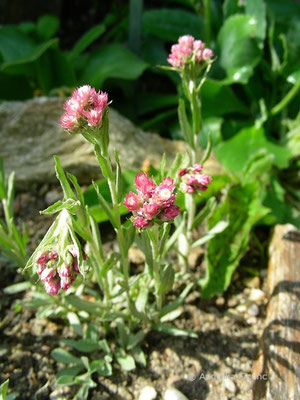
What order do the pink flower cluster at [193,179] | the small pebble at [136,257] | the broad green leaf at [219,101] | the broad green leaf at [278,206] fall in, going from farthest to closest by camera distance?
the broad green leaf at [219,101] → the broad green leaf at [278,206] → the small pebble at [136,257] → the pink flower cluster at [193,179]

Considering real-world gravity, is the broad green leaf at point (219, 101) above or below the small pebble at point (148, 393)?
above

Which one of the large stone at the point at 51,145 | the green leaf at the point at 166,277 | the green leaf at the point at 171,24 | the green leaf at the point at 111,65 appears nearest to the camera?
the green leaf at the point at 166,277

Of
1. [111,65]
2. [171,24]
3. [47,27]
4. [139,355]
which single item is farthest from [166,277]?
[47,27]

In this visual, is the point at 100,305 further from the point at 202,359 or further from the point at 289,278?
the point at 289,278

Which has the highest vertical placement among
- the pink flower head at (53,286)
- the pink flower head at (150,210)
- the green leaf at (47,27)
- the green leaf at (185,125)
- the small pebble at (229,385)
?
the green leaf at (47,27)

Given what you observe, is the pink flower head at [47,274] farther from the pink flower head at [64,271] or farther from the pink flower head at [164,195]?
the pink flower head at [164,195]

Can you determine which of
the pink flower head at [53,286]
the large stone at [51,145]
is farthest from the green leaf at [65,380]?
the large stone at [51,145]

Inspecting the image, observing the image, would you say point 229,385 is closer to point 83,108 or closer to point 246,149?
point 83,108

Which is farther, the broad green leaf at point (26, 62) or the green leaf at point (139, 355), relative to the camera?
the broad green leaf at point (26, 62)

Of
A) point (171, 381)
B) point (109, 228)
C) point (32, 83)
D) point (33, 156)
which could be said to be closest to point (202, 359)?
point (171, 381)
